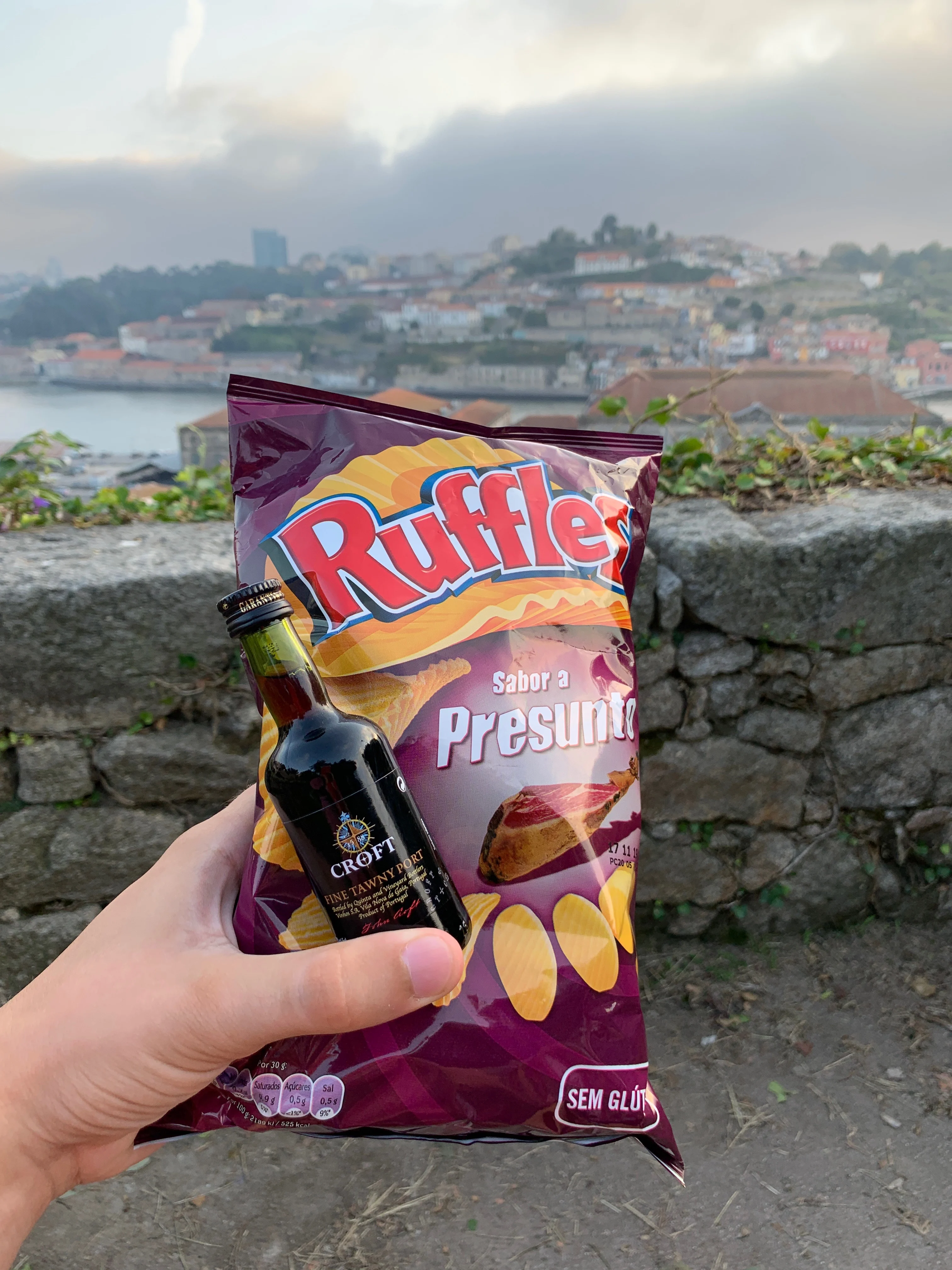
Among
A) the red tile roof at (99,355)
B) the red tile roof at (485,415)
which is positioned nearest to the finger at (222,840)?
the red tile roof at (485,415)

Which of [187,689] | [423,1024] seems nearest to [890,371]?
[187,689]

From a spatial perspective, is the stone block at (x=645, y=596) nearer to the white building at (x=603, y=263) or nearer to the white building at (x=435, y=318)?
the white building at (x=435, y=318)

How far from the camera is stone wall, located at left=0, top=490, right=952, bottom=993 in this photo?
5.21ft

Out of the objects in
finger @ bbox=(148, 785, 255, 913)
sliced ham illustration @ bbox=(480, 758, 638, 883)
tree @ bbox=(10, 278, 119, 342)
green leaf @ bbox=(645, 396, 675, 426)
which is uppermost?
tree @ bbox=(10, 278, 119, 342)

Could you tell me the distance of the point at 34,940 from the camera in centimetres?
174

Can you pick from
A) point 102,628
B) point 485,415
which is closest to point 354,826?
point 485,415

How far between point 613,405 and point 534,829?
5.04ft

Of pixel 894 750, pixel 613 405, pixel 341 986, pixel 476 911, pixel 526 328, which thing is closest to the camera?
pixel 341 986

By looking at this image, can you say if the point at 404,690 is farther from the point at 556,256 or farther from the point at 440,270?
the point at 440,270

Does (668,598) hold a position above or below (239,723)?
above

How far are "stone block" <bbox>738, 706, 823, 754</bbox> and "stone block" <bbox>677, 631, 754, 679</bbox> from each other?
144mm

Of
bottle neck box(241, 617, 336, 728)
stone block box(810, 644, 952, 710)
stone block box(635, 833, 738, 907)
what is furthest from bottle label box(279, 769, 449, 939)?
stone block box(810, 644, 952, 710)

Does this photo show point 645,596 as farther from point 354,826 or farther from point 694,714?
point 354,826

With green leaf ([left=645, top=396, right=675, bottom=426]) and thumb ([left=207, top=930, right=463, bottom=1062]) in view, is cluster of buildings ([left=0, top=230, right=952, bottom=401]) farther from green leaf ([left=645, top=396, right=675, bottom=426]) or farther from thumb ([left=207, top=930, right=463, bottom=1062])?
Answer: thumb ([left=207, top=930, right=463, bottom=1062])
